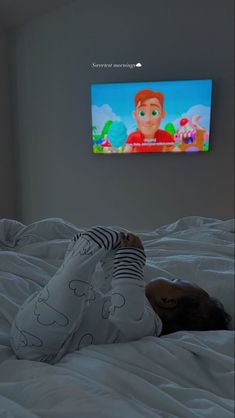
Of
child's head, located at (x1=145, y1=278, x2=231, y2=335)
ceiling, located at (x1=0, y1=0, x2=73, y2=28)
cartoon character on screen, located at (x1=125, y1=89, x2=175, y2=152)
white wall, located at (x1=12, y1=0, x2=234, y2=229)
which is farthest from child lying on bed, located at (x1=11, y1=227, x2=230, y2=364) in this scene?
ceiling, located at (x1=0, y1=0, x2=73, y2=28)

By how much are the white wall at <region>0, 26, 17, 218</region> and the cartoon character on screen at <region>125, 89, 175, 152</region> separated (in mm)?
674

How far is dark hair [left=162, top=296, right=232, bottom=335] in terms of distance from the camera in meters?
0.48

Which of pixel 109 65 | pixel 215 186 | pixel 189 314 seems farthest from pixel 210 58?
pixel 189 314

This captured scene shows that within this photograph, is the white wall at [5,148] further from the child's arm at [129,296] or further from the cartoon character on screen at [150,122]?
the child's arm at [129,296]

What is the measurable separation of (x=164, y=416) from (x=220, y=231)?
558mm

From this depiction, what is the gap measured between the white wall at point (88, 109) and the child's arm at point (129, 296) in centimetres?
115

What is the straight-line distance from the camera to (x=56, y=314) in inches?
17.1

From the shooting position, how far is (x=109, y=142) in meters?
1.79

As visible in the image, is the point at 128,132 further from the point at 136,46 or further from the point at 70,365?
the point at 70,365

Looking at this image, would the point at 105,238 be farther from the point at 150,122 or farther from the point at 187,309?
the point at 150,122

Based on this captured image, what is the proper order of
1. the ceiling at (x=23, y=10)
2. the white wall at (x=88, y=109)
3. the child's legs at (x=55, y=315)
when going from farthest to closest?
the white wall at (x=88, y=109) < the ceiling at (x=23, y=10) < the child's legs at (x=55, y=315)

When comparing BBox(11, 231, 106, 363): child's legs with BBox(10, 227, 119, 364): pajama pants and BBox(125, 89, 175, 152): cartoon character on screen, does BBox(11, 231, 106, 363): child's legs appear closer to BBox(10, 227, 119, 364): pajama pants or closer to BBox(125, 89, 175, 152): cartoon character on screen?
→ BBox(10, 227, 119, 364): pajama pants

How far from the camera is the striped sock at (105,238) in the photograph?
472 millimetres

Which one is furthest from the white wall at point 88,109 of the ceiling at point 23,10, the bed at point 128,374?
the bed at point 128,374
